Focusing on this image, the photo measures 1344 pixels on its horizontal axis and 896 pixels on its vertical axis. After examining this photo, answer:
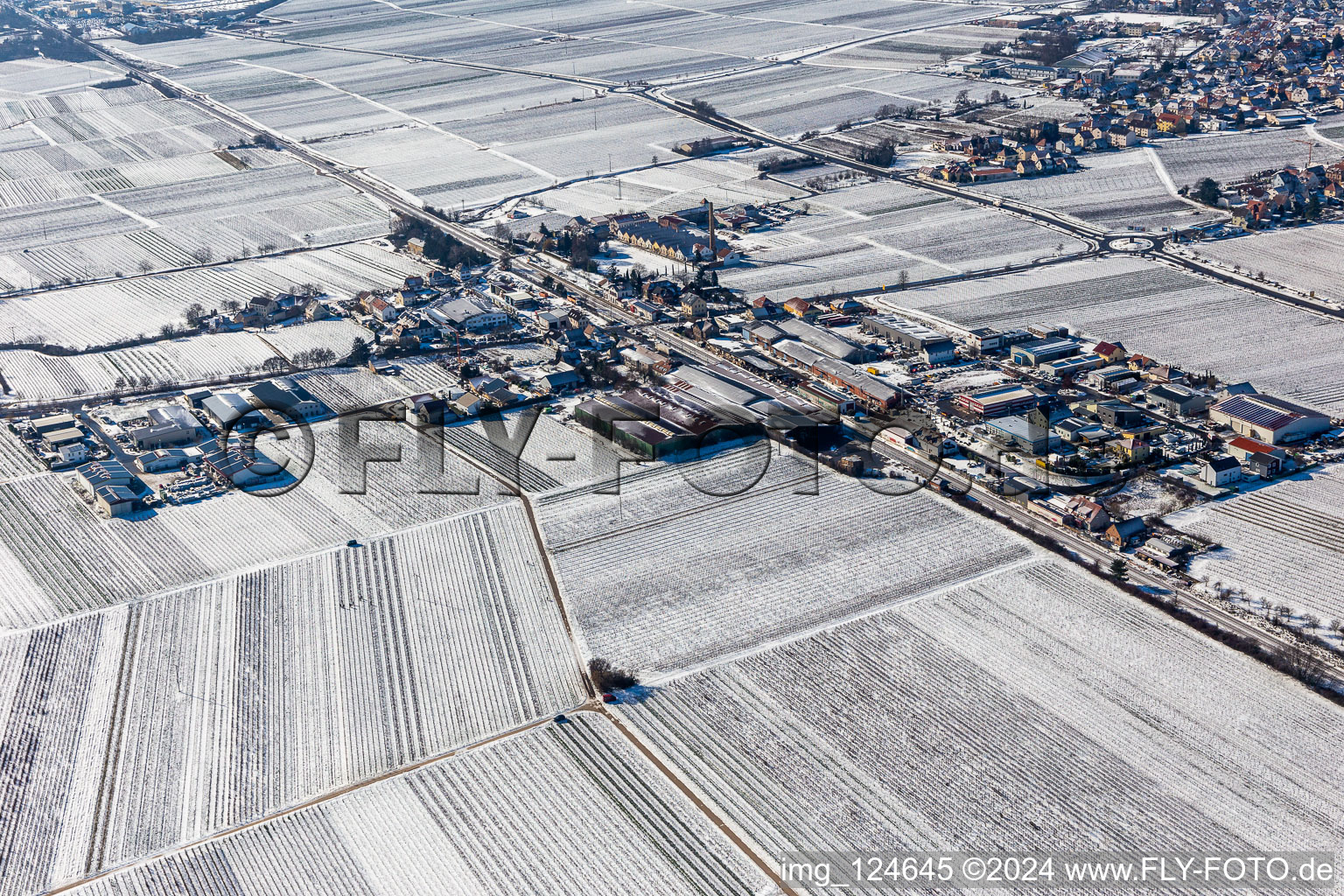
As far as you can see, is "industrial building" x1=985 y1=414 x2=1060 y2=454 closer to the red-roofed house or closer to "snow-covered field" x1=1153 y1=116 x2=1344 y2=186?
the red-roofed house

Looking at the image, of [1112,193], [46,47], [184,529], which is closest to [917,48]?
[1112,193]

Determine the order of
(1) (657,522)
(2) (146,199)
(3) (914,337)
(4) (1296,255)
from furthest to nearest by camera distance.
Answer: (2) (146,199) < (4) (1296,255) < (3) (914,337) < (1) (657,522)

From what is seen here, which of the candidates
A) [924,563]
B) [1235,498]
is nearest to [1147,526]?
[1235,498]

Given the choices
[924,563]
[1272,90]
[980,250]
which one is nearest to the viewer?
[924,563]

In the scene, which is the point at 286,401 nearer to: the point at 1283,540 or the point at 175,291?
the point at 175,291

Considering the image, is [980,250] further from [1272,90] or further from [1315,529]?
[1272,90]

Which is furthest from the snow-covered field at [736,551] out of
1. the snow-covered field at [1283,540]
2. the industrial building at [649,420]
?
the snow-covered field at [1283,540]

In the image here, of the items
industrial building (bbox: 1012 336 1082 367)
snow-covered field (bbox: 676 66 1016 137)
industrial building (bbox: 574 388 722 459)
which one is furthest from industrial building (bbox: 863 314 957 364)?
snow-covered field (bbox: 676 66 1016 137)
